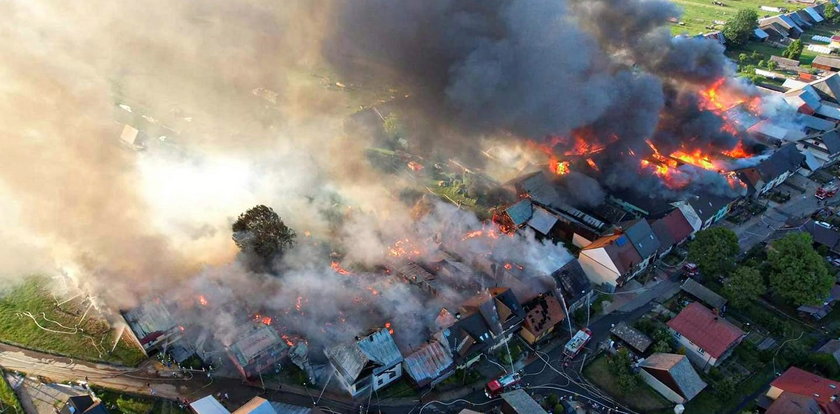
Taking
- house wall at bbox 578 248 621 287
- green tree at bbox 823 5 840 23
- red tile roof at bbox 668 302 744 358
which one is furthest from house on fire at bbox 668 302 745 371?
green tree at bbox 823 5 840 23

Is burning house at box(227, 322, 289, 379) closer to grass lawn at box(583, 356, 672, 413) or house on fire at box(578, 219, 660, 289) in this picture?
grass lawn at box(583, 356, 672, 413)

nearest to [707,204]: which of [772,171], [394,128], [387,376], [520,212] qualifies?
[772,171]

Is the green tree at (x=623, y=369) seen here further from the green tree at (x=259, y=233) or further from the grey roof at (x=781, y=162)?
the grey roof at (x=781, y=162)

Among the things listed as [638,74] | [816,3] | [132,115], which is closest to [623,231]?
[638,74]

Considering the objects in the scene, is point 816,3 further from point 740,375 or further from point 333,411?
point 333,411

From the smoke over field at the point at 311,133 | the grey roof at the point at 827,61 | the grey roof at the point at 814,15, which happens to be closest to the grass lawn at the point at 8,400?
the smoke over field at the point at 311,133

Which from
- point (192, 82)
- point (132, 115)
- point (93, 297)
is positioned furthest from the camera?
point (132, 115)
